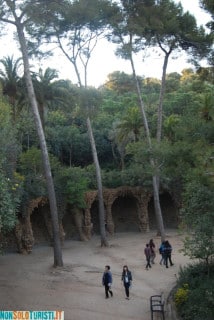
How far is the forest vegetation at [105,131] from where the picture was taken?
12930mm

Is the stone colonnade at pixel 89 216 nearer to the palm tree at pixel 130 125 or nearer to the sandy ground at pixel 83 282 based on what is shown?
the sandy ground at pixel 83 282

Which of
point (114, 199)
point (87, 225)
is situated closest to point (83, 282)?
point (87, 225)

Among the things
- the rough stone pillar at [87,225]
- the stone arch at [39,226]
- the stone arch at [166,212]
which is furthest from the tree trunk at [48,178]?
the stone arch at [166,212]

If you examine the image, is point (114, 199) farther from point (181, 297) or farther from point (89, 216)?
point (181, 297)

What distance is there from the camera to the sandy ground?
12.5 meters

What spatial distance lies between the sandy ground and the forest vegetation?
4.48 feet

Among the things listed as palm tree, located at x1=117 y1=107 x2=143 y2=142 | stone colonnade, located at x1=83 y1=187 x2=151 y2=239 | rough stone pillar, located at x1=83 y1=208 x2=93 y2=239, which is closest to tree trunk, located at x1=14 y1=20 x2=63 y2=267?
stone colonnade, located at x1=83 y1=187 x2=151 y2=239

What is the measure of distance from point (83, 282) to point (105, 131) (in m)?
23.5

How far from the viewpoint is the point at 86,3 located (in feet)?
73.0

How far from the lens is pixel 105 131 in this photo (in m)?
A: 38.2

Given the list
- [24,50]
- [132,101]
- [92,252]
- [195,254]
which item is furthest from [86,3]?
[132,101]

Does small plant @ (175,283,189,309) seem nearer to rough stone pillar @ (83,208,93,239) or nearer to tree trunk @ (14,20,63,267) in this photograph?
tree trunk @ (14,20,63,267)

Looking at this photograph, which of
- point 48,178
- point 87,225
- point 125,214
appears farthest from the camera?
point 125,214

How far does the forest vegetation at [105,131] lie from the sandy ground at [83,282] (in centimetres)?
137
